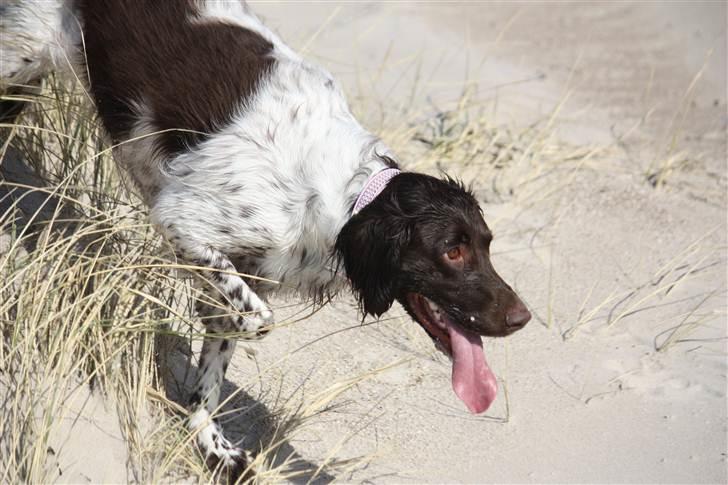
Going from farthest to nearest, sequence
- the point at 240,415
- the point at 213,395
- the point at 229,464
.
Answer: the point at 240,415
the point at 213,395
the point at 229,464

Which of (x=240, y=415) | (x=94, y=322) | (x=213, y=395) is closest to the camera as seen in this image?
(x=94, y=322)

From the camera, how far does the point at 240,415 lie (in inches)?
152

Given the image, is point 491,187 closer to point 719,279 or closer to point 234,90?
point 719,279

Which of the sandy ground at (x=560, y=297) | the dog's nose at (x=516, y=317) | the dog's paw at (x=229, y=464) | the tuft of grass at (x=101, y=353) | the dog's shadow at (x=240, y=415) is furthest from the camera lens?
the sandy ground at (x=560, y=297)

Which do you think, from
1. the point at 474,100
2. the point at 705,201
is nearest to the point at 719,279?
the point at 705,201

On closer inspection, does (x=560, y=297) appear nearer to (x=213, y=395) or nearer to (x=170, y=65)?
(x=213, y=395)

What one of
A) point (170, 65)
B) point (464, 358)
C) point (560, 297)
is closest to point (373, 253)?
point (464, 358)

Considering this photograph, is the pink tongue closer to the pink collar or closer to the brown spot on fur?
the pink collar

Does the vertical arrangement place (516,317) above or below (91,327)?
above

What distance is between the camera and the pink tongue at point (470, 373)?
329cm

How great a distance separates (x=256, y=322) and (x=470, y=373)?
0.67m

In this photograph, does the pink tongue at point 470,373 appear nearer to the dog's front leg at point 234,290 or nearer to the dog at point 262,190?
the dog at point 262,190

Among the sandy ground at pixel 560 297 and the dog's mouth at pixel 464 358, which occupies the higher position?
the dog's mouth at pixel 464 358

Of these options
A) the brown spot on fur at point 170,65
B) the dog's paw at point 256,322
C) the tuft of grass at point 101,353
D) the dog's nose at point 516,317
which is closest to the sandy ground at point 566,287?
the tuft of grass at point 101,353
